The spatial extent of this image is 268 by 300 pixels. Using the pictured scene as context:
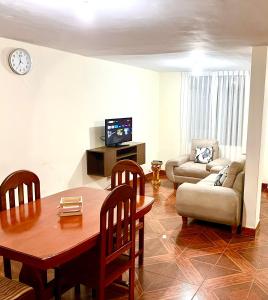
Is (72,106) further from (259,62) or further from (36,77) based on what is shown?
(259,62)

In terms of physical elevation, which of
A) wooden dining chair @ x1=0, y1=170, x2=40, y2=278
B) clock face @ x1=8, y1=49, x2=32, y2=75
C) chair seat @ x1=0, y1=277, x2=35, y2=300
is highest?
clock face @ x1=8, y1=49, x2=32, y2=75

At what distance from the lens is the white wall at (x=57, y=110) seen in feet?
11.6

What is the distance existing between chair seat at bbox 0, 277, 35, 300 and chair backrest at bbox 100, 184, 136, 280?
46cm

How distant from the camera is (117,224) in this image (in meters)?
2.17

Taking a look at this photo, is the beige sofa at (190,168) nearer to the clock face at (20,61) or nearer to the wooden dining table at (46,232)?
the wooden dining table at (46,232)

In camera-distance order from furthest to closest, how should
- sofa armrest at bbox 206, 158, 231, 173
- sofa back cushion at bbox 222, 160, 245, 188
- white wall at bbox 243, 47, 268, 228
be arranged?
sofa armrest at bbox 206, 158, 231, 173
sofa back cushion at bbox 222, 160, 245, 188
white wall at bbox 243, 47, 268, 228

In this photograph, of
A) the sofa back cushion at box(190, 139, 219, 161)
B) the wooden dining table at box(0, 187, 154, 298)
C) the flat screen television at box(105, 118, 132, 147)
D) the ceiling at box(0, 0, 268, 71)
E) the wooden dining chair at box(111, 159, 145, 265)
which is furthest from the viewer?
the sofa back cushion at box(190, 139, 219, 161)

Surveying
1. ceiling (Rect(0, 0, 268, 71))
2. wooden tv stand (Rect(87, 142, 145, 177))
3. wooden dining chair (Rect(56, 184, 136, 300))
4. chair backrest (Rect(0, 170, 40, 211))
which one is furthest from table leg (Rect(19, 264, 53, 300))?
wooden tv stand (Rect(87, 142, 145, 177))

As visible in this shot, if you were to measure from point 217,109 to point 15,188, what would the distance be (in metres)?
4.83

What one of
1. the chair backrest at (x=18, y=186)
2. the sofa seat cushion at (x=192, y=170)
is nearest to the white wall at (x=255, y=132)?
the sofa seat cushion at (x=192, y=170)

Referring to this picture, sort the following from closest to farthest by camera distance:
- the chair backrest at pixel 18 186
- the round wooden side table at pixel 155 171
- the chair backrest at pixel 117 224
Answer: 1. the chair backrest at pixel 117 224
2. the chair backrest at pixel 18 186
3. the round wooden side table at pixel 155 171

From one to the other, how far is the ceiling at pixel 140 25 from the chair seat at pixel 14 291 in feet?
5.96

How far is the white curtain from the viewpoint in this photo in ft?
20.5

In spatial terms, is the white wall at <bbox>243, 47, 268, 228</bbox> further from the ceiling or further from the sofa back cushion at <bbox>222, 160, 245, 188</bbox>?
the ceiling
